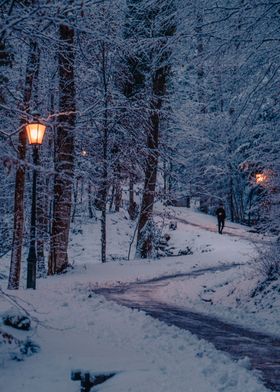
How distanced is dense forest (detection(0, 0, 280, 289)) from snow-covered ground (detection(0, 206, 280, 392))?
1428mm

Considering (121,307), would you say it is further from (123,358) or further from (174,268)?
(174,268)

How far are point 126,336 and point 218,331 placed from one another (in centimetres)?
175

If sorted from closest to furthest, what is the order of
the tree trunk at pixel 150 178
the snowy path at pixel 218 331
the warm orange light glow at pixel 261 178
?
the snowy path at pixel 218 331, the warm orange light glow at pixel 261 178, the tree trunk at pixel 150 178

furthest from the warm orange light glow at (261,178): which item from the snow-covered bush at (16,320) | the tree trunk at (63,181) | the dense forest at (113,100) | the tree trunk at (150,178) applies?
the tree trunk at (150,178)

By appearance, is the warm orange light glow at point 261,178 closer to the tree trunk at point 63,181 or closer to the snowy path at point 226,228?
the tree trunk at point 63,181

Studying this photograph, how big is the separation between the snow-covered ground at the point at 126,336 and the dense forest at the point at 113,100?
4.69 ft

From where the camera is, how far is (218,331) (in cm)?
934

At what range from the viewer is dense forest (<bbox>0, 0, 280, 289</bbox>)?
8.09 meters

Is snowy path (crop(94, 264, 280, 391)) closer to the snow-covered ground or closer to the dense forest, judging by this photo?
the snow-covered ground

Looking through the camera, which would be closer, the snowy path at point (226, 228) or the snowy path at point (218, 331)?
the snowy path at point (218, 331)

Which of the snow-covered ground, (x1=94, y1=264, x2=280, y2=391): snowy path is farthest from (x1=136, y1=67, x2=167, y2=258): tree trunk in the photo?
(x1=94, y1=264, x2=280, y2=391): snowy path

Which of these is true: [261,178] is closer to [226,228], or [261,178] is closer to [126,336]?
[126,336]

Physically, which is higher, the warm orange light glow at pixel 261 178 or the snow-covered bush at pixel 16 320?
the warm orange light glow at pixel 261 178

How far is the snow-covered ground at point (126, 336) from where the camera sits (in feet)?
20.4
